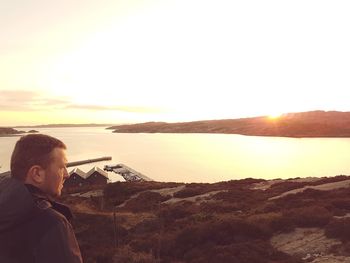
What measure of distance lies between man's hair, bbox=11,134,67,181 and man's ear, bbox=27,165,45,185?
2 cm

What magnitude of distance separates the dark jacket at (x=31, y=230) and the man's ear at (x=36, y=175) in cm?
14

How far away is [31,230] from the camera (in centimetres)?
220

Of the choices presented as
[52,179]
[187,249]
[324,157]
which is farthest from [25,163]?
[324,157]

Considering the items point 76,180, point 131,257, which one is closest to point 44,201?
point 131,257

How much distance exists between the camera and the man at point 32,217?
2.16m

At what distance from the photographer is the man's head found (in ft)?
7.97

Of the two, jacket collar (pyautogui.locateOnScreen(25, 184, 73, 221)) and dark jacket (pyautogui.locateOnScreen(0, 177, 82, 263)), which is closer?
dark jacket (pyautogui.locateOnScreen(0, 177, 82, 263))

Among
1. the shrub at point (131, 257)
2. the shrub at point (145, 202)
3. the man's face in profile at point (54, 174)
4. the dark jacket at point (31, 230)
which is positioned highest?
the man's face in profile at point (54, 174)

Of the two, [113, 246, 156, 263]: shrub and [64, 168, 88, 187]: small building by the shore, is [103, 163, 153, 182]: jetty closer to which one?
[64, 168, 88, 187]: small building by the shore

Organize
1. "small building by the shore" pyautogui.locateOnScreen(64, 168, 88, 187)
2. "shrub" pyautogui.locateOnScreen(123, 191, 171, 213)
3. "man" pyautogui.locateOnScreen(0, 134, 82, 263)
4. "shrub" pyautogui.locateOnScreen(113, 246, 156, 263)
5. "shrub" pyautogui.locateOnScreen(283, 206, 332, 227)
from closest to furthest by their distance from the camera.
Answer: "man" pyautogui.locateOnScreen(0, 134, 82, 263), "shrub" pyautogui.locateOnScreen(113, 246, 156, 263), "shrub" pyautogui.locateOnScreen(283, 206, 332, 227), "shrub" pyautogui.locateOnScreen(123, 191, 171, 213), "small building by the shore" pyautogui.locateOnScreen(64, 168, 88, 187)

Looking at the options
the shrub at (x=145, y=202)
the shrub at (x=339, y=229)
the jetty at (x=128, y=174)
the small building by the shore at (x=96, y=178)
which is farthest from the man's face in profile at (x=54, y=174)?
the jetty at (x=128, y=174)

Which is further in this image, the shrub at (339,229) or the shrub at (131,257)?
the shrub at (339,229)

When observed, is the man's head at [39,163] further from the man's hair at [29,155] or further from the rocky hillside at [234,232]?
the rocky hillside at [234,232]

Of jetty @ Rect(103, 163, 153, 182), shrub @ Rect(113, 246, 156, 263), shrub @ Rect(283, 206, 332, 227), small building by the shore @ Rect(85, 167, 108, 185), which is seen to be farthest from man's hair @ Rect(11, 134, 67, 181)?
jetty @ Rect(103, 163, 153, 182)
